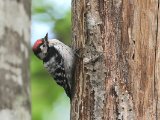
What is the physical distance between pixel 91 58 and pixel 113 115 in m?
0.47

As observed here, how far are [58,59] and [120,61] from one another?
122 cm

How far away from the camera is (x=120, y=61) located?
336 centimetres

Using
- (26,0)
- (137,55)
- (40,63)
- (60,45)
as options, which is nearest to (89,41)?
(137,55)

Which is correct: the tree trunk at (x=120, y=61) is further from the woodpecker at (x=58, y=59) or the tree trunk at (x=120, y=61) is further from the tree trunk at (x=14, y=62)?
the tree trunk at (x=14, y=62)

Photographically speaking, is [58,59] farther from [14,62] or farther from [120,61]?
[14,62]

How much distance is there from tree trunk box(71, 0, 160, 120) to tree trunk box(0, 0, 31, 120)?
22.4 inches

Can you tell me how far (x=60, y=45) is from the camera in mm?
4484

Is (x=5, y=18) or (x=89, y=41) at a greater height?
(x=5, y=18)

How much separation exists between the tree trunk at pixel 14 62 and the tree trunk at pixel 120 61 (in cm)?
57

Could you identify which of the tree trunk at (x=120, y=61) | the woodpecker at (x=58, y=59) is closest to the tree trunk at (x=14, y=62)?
the tree trunk at (x=120, y=61)

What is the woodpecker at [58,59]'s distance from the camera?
154 inches

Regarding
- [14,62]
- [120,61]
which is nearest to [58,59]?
[120,61]

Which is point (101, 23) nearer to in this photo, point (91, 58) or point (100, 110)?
point (91, 58)

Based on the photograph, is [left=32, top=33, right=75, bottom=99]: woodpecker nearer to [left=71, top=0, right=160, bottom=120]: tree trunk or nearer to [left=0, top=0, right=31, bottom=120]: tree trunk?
[left=71, top=0, right=160, bottom=120]: tree trunk
